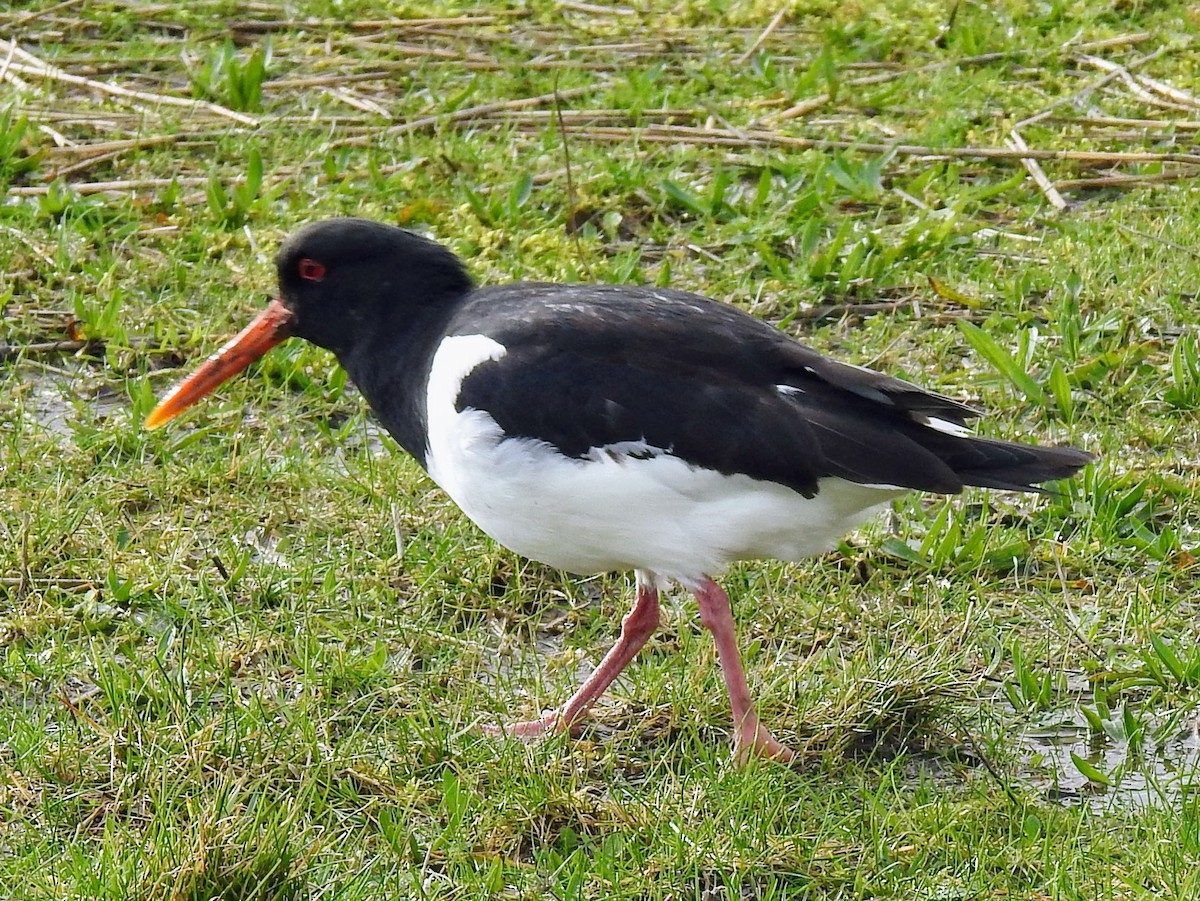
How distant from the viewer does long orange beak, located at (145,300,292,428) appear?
14.7 ft

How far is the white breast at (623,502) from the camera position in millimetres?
3684

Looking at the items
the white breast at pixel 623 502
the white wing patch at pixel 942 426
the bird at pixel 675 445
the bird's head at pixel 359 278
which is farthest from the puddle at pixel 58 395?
the white wing patch at pixel 942 426

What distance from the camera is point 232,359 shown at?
14.9 ft

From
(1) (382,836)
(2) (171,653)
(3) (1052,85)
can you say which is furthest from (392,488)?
(3) (1052,85)

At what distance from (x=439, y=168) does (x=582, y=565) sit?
330 centimetres

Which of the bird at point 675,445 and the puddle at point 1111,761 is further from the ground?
the bird at point 675,445

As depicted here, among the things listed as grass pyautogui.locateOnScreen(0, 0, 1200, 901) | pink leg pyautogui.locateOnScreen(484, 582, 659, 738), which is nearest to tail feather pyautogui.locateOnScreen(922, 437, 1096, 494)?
grass pyautogui.locateOnScreen(0, 0, 1200, 901)

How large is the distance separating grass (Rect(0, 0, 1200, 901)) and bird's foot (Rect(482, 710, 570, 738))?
7 cm

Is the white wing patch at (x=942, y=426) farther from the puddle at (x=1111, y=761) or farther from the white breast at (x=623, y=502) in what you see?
the puddle at (x=1111, y=761)

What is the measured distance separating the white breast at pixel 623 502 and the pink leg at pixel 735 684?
0.23 feet

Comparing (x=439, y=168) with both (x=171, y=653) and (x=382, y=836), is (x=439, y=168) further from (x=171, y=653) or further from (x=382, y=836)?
(x=382, y=836)

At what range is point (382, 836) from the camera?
3.53 meters

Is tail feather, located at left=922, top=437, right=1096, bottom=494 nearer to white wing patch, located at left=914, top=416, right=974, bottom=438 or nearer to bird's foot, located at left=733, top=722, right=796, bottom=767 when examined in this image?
white wing patch, located at left=914, top=416, right=974, bottom=438

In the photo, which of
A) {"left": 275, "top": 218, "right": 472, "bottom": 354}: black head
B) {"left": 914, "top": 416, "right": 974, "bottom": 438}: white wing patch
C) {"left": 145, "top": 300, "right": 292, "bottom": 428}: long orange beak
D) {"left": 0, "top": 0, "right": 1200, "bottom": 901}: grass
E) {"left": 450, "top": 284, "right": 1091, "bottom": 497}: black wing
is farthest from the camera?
{"left": 145, "top": 300, "right": 292, "bottom": 428}: long orange beak
